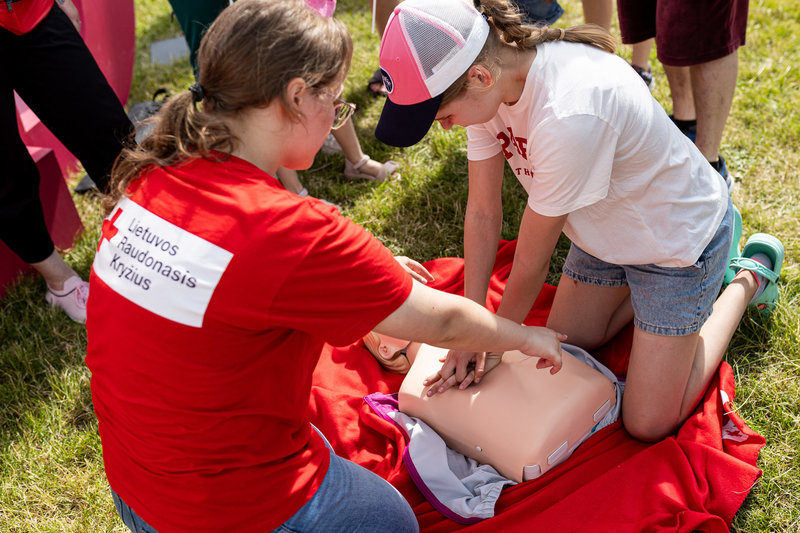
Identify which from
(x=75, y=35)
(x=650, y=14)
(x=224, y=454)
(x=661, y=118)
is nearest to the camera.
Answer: (x=224, y=454)

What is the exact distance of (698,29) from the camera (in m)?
2.85

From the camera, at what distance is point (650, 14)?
3.37m

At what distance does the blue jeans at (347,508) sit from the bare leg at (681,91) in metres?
2.69

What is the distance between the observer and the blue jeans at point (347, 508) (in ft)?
4.72

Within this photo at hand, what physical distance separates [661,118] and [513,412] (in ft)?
3.13

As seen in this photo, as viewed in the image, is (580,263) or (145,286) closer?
(145,286)

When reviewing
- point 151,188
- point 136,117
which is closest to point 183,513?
point 151,188

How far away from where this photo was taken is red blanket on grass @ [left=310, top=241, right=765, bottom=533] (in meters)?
A: 1.87

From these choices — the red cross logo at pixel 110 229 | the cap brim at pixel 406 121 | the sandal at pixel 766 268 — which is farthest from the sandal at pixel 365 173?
the red cross logo at pixel 110 229

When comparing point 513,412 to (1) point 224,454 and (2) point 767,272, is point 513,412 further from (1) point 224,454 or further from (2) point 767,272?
(2) point 767,272

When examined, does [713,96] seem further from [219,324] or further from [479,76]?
[219,324]

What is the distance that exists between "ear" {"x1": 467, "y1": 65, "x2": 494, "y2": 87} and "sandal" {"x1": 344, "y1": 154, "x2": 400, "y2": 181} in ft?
6.07

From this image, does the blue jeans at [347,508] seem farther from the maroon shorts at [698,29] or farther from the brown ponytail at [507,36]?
the maroon shorts at [698,29]

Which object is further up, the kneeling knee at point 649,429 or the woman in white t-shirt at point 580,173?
the woman in white t-shirt at point 580,173
